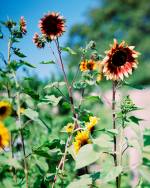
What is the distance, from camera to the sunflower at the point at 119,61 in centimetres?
183

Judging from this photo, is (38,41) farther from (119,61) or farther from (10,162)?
(10,162)

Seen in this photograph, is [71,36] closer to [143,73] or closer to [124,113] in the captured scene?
[143,73]

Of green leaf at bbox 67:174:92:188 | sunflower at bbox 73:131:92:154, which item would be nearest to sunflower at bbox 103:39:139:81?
sunflower at bbox 73:131:92:154

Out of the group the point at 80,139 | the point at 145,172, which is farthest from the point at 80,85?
the point at 145,172

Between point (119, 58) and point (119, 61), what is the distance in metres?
0.02

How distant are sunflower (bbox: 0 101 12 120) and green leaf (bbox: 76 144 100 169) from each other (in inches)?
12.0

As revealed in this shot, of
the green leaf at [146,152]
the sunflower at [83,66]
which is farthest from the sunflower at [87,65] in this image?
the green leaf at [146,152]

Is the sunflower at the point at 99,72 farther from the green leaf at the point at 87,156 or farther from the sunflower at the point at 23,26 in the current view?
the green leaf at the point at 87,156

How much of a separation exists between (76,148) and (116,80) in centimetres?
39

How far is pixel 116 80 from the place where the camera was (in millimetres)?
1883


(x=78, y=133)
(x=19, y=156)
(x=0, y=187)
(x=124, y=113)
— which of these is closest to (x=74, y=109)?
(x=78, y=133)

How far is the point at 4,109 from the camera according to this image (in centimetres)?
140

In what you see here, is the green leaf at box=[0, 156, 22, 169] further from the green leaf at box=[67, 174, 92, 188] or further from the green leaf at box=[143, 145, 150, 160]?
the green leaf at box=[143, 145, 150, 160]

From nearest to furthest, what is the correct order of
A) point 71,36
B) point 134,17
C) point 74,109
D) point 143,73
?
point 74,109 → point 143,73 → point 134,17 → point 71,36
